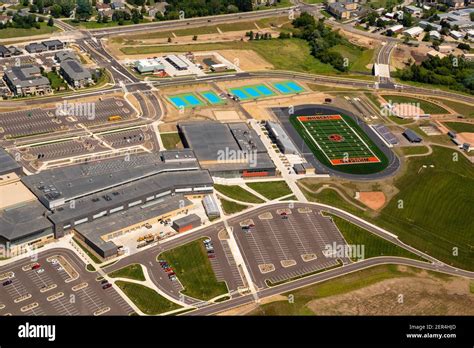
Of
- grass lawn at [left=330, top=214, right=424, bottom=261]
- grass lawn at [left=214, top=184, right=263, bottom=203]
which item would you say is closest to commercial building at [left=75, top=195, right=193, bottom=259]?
grass lawn at [left=214, top=184, right=263, bottom=203]

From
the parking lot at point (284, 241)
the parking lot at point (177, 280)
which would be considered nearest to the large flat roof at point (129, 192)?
the parking lot at point (177, 280)

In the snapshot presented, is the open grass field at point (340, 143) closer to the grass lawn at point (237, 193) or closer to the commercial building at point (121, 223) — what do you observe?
the grass lawn at point (237, 193)

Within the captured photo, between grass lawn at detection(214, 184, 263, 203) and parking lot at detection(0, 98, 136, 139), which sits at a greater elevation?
parking lot at detection(0, 98, 136, 139)

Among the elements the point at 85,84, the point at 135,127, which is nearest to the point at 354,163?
the point at 135,127

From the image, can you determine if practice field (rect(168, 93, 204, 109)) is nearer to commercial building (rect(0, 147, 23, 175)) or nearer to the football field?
the football field

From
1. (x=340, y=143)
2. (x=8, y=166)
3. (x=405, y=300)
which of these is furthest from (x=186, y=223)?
(x=340, y=143)

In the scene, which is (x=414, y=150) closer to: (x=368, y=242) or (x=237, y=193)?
(x=368, y=242)
